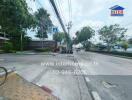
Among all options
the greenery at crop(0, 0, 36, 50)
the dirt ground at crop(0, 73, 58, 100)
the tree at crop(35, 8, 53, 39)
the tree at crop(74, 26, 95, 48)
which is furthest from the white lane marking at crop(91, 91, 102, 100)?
the tree at crop(74, 26, 95, 48)

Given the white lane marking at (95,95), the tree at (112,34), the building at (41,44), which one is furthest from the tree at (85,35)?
the white lane marking at (95,95)

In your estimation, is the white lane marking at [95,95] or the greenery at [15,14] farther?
the white lane marking at [95,95]

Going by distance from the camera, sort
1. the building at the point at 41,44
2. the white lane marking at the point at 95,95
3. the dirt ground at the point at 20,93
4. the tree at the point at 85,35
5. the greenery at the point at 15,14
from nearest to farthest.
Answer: the greenery at the point at 15,14 → the dirt ground at the point at 20,93 → the white lane marking at the point at 95,95 → the building at the point at 41,44 → the tree at the point at 85,35

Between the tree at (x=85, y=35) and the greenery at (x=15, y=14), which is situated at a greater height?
the tree at (x=85, y=35)

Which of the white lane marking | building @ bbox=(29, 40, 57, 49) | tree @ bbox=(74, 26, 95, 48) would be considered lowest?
the white lane marking

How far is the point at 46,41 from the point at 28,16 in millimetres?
69918

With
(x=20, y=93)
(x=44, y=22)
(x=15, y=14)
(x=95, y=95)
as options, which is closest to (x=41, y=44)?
(x=44, y=22)

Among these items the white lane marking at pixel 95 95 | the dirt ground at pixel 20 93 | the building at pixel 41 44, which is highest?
the building at pixel 41 44

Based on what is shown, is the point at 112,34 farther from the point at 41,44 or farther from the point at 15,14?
the point at 15,14

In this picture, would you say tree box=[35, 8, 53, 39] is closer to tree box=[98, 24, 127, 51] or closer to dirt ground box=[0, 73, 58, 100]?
tree box=[98, 24, 127, 51]

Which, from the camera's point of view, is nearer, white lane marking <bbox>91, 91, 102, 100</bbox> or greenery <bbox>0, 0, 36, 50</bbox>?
greenery <bbox>0, 0, 36, 50</bbox>

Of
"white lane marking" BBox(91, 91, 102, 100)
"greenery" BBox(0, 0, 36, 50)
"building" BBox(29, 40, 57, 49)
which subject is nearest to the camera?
"greenery" BBox(0, 0, 36, 50)

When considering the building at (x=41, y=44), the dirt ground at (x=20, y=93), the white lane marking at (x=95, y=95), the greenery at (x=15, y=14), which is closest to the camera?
the greenery at (x=15, y=14)

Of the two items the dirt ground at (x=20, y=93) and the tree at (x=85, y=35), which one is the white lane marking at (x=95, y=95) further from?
the tree at (x=85, y=35)
